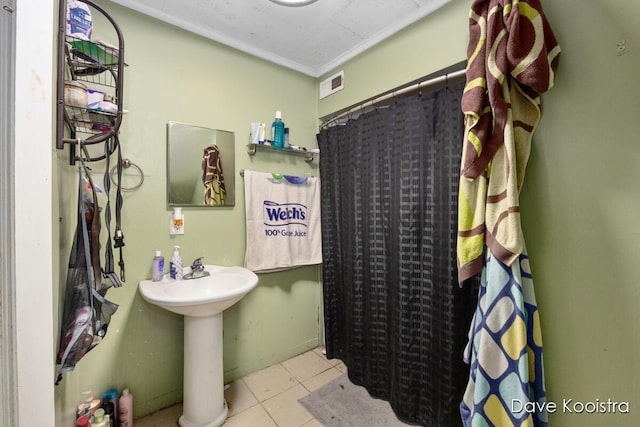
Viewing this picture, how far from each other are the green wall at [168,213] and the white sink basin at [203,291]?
0.15 meters

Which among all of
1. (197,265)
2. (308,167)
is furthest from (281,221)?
(197,265)

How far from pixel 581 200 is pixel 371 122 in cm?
104

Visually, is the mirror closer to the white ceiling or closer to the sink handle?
the sink handle

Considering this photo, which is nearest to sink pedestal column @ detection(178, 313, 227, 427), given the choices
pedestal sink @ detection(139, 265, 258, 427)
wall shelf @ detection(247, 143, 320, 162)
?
pedestal sink @ detection(139, 265, 258, 427)

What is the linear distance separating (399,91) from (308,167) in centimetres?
85

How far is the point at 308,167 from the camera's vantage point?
198 cm

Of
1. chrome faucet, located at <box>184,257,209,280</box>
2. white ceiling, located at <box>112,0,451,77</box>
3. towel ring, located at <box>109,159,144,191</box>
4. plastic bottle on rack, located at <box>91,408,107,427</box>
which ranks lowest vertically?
plastic bottle on rack, located at <box>91,408,107,427</box>

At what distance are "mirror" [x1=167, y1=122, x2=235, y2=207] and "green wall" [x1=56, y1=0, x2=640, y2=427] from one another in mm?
59

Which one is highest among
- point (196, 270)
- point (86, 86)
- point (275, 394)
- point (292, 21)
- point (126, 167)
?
point (292, 21)

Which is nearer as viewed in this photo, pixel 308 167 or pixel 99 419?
pixel 99 419

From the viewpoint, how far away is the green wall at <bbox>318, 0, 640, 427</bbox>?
0.79 meters

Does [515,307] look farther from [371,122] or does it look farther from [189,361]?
[189,361]

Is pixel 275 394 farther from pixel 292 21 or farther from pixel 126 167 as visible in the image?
pixel 292 21

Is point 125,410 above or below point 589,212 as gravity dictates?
below
